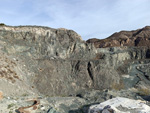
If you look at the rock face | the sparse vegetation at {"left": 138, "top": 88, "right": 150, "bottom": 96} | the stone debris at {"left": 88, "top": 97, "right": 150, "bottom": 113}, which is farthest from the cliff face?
the stone debris at {"left": 88, "top": 97, "right": 150, "bottom": 113}

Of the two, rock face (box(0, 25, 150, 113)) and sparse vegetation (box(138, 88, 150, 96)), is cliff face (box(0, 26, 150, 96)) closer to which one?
rock face (box(0, 25, 150, 113))

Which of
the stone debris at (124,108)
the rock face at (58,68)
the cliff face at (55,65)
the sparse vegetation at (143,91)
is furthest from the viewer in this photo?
the sparse vegetation at (143,91)

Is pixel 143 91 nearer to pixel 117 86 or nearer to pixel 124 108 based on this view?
pixel 117 86

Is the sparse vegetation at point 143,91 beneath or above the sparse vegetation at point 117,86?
beneath

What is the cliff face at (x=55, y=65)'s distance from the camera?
2258 centimetres

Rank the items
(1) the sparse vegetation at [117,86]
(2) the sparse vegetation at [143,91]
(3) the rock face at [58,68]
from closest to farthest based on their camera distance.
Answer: (3) the rock face at [58,68] → (2) the sparse vegetation at [143,91] → (1) the sparse vegetation at [117,86]

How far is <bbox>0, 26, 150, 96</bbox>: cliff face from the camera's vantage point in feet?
74.1

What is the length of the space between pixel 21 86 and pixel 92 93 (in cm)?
1099

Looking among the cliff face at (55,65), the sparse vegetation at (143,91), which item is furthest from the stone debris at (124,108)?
the sparse vegetation at (143,91)

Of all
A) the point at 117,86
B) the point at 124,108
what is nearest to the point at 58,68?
the point at 117,86

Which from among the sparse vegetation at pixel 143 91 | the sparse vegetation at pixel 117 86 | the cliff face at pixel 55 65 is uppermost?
the cliff face at pixel 55 65

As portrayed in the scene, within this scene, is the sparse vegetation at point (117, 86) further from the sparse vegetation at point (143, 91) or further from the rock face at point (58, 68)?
the sparse vegetation at point (143, 91)

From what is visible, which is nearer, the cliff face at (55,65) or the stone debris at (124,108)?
the stone debris at (124,108)

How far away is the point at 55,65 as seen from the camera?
88.6ft
